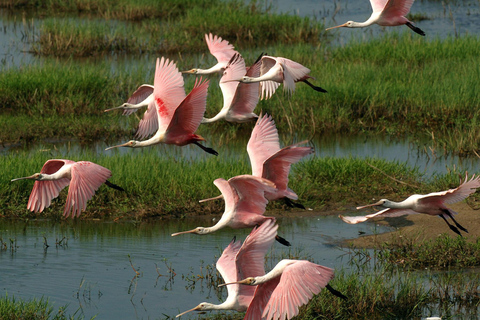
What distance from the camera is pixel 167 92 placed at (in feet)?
27.3

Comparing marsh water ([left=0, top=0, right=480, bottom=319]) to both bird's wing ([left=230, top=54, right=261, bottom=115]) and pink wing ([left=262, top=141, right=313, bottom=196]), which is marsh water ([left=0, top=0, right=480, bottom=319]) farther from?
bird's wing ([left=230, top=54, right=261, bottom=115])

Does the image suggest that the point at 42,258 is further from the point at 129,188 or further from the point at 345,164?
the point at 345,164

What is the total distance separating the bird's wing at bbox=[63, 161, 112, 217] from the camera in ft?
23.3

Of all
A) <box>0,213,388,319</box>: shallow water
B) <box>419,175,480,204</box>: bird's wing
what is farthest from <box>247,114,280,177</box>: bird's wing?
<box>419,175,480,204</box>: bird's wing

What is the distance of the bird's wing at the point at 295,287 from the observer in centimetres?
557

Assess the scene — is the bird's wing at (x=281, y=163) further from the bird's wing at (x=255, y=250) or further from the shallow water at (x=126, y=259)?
the shallow water at (x=126, y=259)

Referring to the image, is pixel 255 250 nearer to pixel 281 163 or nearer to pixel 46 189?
pixel 281 163

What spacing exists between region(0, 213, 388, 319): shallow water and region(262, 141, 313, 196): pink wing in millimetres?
1045

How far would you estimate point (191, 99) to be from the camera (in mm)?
7699

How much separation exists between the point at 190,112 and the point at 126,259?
1.51 metres

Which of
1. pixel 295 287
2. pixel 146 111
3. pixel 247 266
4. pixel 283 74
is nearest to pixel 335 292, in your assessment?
pixel 247 266

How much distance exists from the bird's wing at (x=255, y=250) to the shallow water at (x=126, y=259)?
3.05 ft

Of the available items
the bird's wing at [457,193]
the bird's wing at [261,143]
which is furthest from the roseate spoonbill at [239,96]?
the bird's wing at [457,193]

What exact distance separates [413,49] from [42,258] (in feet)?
30.4
